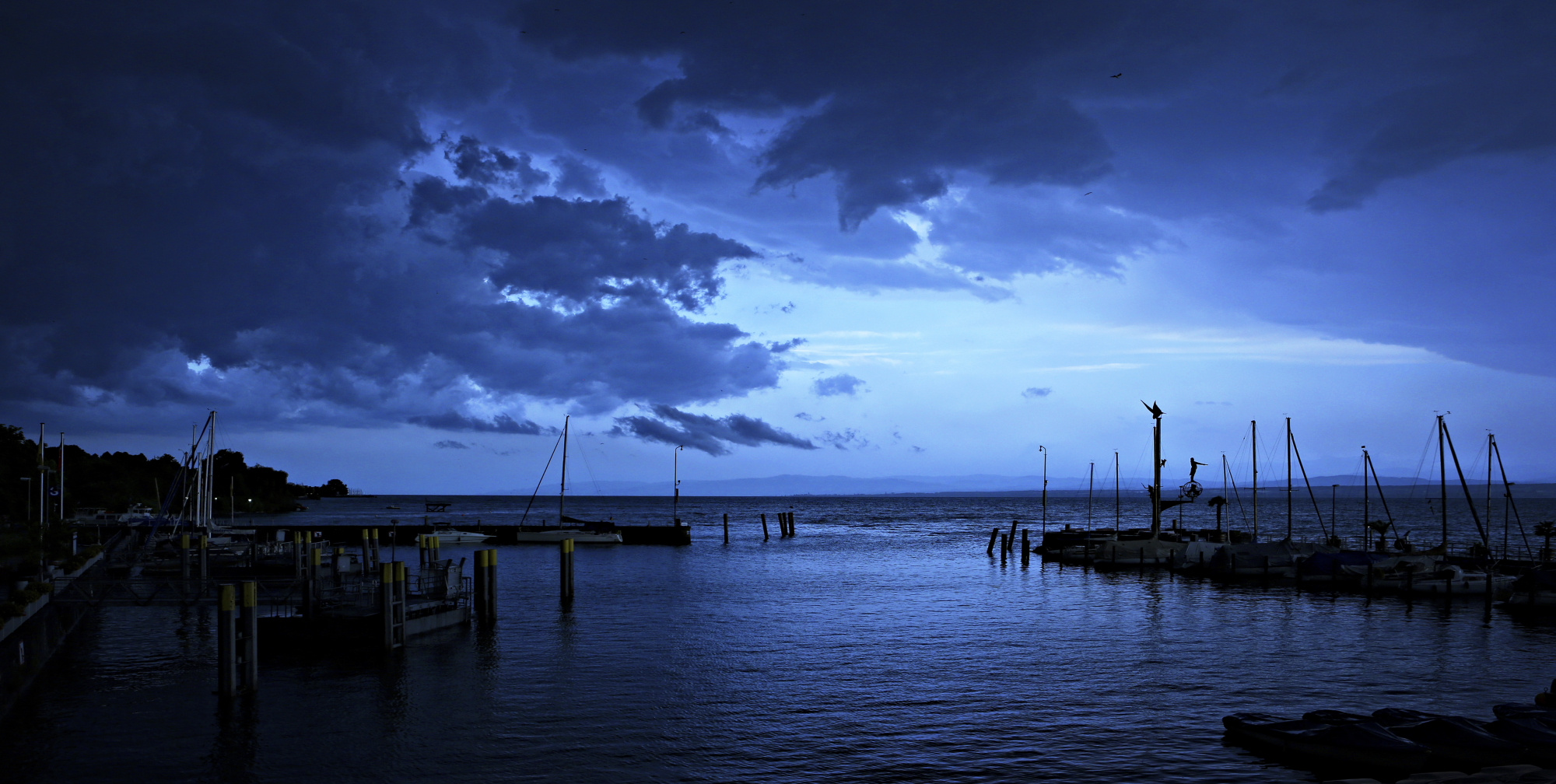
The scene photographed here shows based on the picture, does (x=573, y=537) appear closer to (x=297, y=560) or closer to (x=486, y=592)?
(x=297, y=560)

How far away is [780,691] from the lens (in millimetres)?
29828

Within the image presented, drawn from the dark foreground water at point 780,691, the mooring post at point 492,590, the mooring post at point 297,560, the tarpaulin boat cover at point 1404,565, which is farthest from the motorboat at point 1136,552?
the mooring post at point 297,560

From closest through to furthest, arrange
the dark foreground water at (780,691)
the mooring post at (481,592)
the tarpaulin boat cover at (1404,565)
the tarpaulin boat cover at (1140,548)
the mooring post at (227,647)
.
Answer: the dark foreground water at (780,691) < the mooring post at (227,647) < the mooring post at (481,592) < the tarpaulin boat cover at (1404,565) < the tarpaulin boat cover at (1140,548)

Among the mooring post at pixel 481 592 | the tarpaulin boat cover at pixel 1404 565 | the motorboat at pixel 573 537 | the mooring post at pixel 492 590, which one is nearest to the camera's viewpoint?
the mooring post at pixel 481 592

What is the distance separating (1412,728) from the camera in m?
21.5

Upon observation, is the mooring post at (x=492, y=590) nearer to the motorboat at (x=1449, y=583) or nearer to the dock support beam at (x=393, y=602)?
the dock support beam at (x=393, y=602)

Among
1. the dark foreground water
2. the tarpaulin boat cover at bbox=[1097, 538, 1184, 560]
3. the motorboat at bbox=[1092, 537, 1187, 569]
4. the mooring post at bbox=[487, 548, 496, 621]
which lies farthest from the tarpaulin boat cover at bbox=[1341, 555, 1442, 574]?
the mooring post at bbox=[487, 548, 496, 621]

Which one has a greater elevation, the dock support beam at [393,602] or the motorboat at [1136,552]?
the dock support beam at [393,602]

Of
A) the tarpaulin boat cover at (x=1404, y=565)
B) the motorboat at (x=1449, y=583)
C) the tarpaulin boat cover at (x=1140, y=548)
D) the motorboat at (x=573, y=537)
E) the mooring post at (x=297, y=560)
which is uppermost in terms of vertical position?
the mooring post at (x=297, y=560)

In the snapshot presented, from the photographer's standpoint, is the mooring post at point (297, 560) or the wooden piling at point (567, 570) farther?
the mooring post at point (297, 560)

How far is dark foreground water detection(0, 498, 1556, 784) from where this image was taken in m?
22.1

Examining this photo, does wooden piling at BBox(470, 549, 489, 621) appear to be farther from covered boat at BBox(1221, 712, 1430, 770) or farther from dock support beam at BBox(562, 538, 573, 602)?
covered boat at BBox(1221, 712, 1430, 770)

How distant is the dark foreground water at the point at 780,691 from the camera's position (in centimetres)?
2209

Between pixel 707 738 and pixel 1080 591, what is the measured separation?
39373mm
